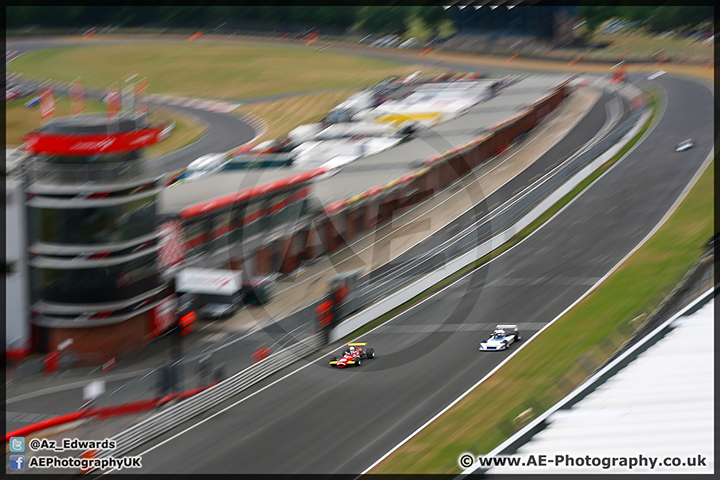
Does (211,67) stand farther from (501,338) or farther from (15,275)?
(501,338)

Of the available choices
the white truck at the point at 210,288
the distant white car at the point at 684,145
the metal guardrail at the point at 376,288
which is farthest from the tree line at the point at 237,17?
the white truck at the point at 210,288

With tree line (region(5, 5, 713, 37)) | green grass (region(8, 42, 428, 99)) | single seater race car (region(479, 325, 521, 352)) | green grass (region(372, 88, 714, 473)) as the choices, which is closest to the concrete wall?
green grass (region(372, 88, 714, 473))

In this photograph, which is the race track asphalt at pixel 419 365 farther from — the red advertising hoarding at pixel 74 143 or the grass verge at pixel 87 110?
the grass verge at pixel 87 110

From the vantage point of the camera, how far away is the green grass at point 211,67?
8444 centimetres

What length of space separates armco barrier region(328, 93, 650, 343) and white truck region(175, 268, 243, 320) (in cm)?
417

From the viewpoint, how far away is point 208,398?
963 inches

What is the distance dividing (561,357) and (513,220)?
13.2 metres

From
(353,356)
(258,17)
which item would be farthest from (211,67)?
(353,356)

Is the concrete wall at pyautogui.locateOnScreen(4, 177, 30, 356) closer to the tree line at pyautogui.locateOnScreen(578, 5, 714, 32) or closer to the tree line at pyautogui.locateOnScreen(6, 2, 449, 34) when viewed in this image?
the tree line at pyautogui.locateOnScreen(6, 2, 449, 34)

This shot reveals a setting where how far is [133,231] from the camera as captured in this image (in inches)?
1125

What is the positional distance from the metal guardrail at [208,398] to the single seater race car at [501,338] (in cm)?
534

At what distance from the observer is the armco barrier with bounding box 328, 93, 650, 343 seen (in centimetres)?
3103

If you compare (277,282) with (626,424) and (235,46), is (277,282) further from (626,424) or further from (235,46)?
(235,46)

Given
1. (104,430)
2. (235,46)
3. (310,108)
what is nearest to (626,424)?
(104,430)
